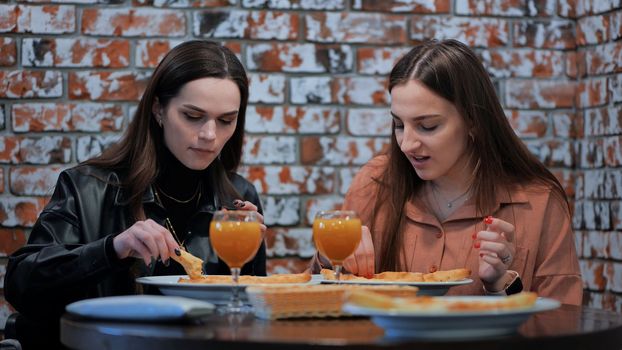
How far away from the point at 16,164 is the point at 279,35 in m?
0.97

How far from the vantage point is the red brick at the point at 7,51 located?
315cm

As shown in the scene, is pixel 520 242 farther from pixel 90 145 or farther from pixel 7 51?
pixel 7 51

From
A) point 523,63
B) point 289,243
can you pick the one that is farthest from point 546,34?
Result: point 289,243

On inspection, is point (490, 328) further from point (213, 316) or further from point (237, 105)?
point (237, 105)

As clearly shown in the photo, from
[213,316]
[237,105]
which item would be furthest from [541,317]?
[237,105]

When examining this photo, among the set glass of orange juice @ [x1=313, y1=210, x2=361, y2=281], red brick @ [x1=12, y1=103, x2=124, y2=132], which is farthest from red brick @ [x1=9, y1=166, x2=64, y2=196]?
glass of orange juice @ [x1=313, y1=210, x2=361, y2=281]

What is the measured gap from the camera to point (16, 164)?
315cm

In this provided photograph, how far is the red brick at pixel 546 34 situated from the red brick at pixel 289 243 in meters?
1.04

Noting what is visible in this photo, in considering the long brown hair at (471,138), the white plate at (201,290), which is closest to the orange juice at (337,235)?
the white plate at (201,290)

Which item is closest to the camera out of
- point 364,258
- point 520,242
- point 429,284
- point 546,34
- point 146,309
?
point 146,309

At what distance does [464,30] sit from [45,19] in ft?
4.71

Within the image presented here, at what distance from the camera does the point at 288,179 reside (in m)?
3.28

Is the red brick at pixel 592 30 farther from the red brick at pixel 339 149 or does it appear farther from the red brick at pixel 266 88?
the red brick at pixel 266 88

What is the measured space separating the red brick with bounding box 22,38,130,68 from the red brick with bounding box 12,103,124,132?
5.5 inches
